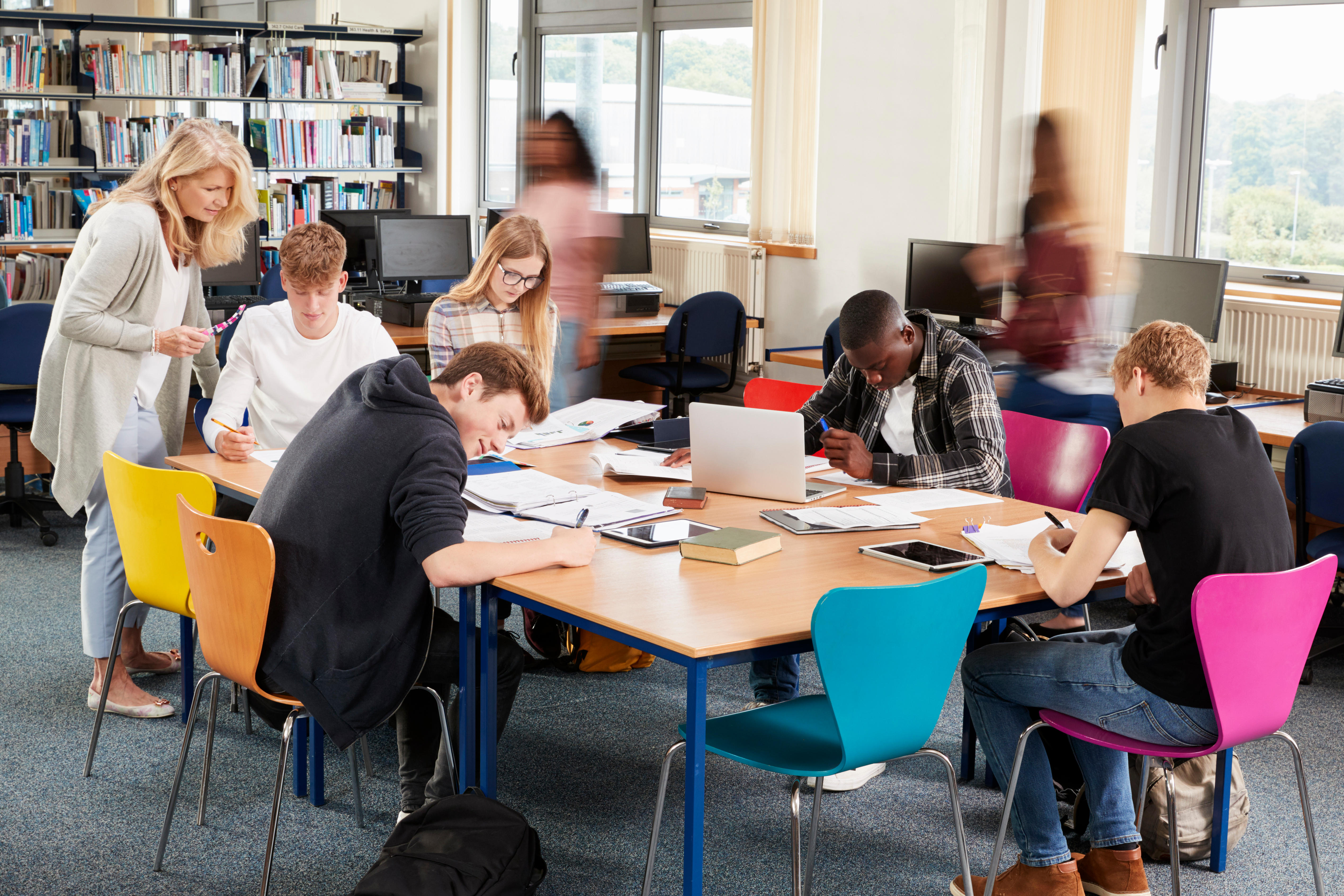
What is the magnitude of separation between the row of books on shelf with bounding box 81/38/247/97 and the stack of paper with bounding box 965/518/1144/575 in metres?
5.99

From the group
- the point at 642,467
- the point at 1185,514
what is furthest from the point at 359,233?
the point at 1185,514

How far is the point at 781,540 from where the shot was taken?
8.04 feet

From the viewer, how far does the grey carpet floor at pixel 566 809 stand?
2443mm

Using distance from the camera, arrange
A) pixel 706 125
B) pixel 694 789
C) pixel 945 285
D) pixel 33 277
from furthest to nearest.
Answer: pixel 706 125, pixel 33 277, pixel 945 285, pixel 694 789

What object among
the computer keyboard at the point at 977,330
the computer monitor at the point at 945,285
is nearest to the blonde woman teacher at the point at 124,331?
the computer keyboard at the point at 977,330

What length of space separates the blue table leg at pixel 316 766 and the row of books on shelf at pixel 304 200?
197 inches

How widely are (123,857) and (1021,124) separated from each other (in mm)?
4517

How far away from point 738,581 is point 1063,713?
2.00ft

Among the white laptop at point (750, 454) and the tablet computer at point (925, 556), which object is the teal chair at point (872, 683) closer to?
the tablet computer at point (925, 556)

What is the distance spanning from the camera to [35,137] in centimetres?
663

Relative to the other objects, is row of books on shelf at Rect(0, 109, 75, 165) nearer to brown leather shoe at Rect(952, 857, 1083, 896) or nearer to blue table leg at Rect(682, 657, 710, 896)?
blue table leg at Rect(682, 657, 710, 896)

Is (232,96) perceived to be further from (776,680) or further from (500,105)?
(776,680)

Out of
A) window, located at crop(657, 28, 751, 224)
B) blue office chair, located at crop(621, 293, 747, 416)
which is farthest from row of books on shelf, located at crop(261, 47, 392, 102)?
blue office chair, located at crop(621, 293, 747, 416)

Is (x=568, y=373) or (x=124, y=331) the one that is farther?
(x=568, y=373)
